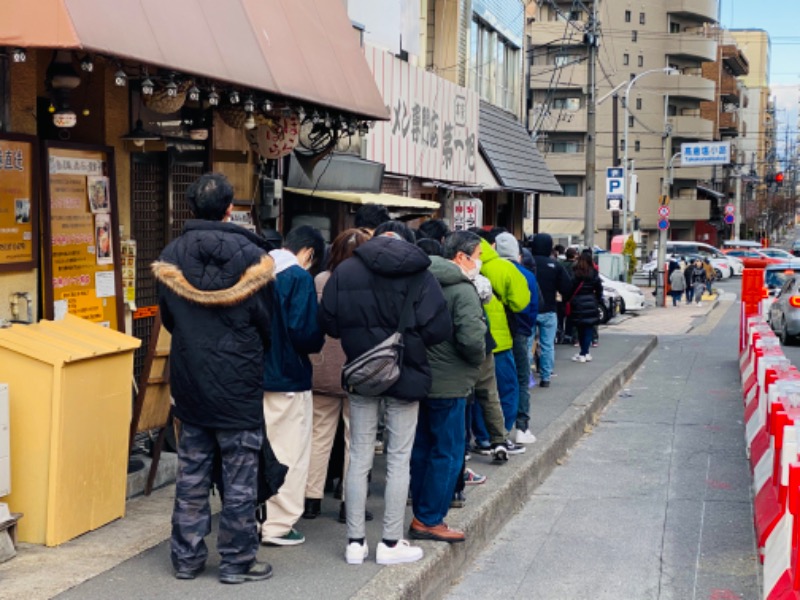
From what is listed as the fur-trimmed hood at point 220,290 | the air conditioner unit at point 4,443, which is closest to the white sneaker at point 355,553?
the fur-trimmed hood at point 220,290

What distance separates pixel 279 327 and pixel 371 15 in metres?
8.91

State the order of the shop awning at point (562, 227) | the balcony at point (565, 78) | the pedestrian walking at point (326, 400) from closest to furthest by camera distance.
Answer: the pedestrian walking at point (326, 400), the balcony at point (565, 78), the shop awning at point (562, 227)

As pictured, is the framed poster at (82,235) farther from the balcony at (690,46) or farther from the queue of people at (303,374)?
the balcony at (690,46)

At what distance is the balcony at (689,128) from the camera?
74188 millimetres

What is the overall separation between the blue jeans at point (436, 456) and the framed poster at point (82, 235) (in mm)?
2587

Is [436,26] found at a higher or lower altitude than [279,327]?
higher

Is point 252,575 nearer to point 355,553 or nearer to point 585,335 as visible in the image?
point 355,553

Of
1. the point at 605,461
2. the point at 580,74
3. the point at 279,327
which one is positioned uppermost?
the point at 580,74

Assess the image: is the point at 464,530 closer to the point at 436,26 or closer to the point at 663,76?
the point at 436,26

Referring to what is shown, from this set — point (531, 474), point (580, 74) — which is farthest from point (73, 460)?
point (580, 74)

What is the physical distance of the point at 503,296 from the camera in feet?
30.2

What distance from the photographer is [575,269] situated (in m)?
16.7

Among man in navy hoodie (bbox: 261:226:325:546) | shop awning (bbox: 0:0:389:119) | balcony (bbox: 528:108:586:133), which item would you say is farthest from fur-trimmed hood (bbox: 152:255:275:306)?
balcony (bbox: 528:108:586:133)

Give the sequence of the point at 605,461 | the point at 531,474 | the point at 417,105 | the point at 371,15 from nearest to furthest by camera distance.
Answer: the point at 531,474 < the point at 605,461 < the point at 371,15 < the point at 417,105
